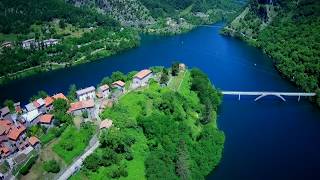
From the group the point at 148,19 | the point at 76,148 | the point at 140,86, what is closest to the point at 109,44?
the point at 148,19

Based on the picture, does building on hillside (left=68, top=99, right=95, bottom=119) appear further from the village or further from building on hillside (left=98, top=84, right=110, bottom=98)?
building on hillside (left=98, top=84, right=110, bottom=98)

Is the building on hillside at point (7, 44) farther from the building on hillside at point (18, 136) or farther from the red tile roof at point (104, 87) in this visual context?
the building on hillside at point (18, 136)

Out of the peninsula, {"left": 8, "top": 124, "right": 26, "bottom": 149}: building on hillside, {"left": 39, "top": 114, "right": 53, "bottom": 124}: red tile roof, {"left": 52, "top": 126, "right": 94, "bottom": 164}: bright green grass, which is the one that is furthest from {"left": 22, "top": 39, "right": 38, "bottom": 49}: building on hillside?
{"left": 52, "top": 126, "right": 94, "bottom": 164}: bright green grass

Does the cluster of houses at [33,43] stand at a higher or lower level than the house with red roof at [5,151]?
higher

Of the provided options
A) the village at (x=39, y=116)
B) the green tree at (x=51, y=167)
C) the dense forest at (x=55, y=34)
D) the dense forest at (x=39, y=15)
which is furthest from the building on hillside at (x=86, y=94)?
the dense forest at (x=39, y=15)

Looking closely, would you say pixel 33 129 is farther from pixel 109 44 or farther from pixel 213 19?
pixel 213 19

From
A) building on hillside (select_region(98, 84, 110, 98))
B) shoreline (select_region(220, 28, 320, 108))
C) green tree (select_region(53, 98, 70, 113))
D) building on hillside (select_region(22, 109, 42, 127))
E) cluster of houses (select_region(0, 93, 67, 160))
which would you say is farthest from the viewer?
shoreline (select_region(220, 28, 320, 108))

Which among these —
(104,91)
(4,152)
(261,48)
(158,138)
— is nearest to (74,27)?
(261,48)

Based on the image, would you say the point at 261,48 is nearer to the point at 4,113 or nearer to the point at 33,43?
the point at 33,43
